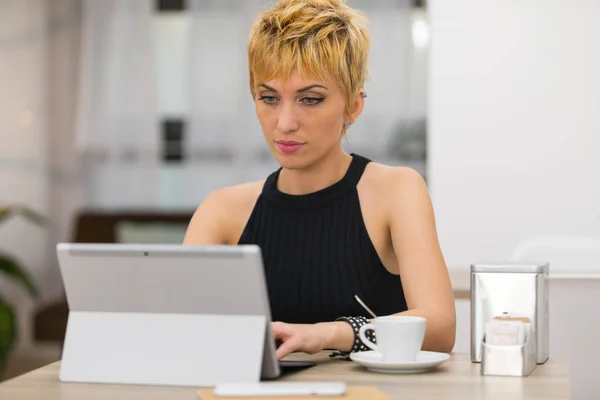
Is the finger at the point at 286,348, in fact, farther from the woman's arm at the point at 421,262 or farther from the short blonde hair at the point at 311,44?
the short blonde hair at the point at 311,44

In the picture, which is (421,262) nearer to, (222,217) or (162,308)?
(222,217)

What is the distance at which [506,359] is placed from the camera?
148 centimetres

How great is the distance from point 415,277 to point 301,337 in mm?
408

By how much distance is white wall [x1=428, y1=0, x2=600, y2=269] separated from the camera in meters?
3.01

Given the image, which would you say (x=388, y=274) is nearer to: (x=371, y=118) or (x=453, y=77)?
(x=453, y=77)

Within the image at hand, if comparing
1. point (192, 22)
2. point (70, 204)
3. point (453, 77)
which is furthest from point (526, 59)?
point (70, 204)

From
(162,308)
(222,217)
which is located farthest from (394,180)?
(162,308)

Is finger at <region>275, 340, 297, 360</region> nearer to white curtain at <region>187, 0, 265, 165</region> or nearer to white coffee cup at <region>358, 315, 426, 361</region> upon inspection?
white coffee cup at <region>358, 315, 426, 361</region>

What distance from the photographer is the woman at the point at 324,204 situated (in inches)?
74.5

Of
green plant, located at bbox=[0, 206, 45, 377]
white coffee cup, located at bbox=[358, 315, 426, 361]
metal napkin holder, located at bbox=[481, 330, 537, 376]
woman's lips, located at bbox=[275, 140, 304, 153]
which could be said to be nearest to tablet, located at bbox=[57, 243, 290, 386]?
white coffee cup, located at bbox=[358, 315, 426, 361]

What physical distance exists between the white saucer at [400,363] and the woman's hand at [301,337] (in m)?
0.07

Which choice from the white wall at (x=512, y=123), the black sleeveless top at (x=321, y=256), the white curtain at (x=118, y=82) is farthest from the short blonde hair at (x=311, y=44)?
the white curtain at (x=118, y=82)

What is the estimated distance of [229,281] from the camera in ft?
4.43

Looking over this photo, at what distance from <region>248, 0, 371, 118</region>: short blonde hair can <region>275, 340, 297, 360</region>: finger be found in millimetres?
593
